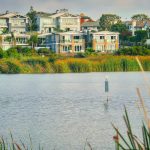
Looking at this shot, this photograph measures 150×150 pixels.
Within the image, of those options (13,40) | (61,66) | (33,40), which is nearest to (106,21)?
(13,40)

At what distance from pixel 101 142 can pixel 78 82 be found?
103 feet

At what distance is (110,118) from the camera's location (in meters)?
22.2

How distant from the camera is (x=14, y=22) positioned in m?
120

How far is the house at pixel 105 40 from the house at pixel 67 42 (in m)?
1.98

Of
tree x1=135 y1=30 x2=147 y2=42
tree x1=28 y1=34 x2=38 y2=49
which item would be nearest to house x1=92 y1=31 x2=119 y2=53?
tree x1=135 y1=30 x2=147 y2=42

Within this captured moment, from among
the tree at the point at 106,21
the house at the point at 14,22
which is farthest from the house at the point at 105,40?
the tree at the point at 106,21

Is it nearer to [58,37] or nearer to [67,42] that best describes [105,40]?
[67,42]

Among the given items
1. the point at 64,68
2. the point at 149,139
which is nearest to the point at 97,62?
the point at 64,68

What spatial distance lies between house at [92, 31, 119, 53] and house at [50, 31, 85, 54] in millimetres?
1981

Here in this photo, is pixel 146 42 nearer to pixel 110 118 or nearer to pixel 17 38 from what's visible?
pixel 17 38

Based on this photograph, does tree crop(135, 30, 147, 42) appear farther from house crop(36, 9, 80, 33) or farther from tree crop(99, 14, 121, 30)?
tree crop(99, 14, 121, 30)

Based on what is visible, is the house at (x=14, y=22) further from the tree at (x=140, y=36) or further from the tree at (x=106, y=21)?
the tree at (x=140, y=36)

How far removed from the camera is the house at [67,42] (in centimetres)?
10273

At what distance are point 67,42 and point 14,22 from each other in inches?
792
